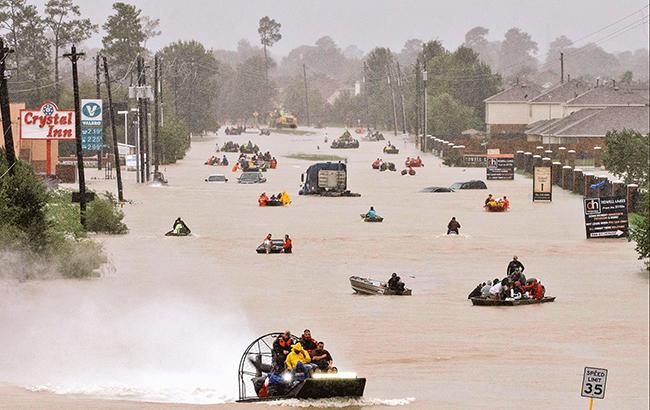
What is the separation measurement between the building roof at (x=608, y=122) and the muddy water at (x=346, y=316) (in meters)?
59.6

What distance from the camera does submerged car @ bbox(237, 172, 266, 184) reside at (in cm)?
11050

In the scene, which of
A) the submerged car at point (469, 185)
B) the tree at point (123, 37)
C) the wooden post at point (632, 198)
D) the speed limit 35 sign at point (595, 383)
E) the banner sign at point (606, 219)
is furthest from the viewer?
the tree at point (123, 37)

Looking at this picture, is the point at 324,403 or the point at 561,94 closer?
the point at 324,403

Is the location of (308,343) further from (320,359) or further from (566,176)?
(566,176)

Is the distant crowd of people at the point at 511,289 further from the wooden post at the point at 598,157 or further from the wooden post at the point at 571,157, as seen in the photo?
the wooden post at the point at 598,157

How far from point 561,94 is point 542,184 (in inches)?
3387

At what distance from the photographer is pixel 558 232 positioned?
227 feet

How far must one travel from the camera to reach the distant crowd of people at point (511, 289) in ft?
147

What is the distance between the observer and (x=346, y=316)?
42.8 metres

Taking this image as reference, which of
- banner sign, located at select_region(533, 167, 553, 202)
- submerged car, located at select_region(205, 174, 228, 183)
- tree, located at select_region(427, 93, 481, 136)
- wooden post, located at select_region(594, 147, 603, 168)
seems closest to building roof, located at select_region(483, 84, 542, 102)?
tree, located at select_region(427, 93, 481, 136)

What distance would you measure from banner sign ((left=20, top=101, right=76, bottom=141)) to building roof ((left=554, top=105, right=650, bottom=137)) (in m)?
56.6

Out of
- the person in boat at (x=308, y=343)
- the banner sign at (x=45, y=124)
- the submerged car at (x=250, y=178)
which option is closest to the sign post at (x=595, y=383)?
the person in boat at (x=308, y=343)

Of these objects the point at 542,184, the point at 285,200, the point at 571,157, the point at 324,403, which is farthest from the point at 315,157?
the point at 324,403

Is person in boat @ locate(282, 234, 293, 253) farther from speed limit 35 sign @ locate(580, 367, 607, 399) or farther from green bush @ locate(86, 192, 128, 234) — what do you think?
speed limit 35 sign @ locate(580, 367, 607, 399)
